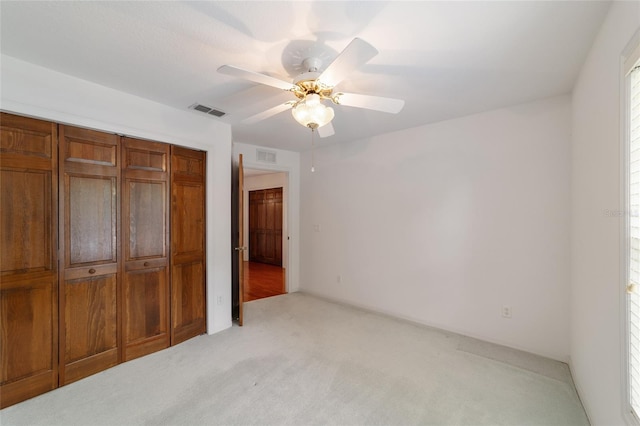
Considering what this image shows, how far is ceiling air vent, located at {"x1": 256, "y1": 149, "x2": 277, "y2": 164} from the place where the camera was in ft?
13.7

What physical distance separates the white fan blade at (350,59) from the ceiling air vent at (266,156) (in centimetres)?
282

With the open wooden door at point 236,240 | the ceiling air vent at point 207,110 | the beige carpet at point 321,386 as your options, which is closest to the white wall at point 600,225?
the beige carpet at point 321,386

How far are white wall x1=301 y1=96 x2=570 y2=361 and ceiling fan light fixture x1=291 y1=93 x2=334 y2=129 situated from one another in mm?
1952

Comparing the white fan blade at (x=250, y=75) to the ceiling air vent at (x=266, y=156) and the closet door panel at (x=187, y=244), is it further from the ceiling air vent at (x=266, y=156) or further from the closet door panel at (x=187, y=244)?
the ceiling air vent at (x=266, y=156)

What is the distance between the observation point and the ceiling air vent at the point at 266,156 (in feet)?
13.7

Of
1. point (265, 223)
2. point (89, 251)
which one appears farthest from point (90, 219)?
point (265, 223)

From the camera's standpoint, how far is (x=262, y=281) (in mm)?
5441

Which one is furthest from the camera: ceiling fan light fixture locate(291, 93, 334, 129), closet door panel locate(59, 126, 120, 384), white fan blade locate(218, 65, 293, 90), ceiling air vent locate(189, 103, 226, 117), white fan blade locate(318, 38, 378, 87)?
ceiling air vent locate(189, 103, 226, 117)

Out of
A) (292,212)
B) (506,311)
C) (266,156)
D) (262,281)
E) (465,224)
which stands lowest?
(262,281)

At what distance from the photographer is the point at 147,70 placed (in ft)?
6.51

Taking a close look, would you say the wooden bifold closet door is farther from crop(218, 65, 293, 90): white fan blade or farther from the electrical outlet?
the electrical outlet

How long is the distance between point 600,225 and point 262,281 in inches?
198

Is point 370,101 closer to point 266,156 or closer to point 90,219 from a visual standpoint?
point 90,219

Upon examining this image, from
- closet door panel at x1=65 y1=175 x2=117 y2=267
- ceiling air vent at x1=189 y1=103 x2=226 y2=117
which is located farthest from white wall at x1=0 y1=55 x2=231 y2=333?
closet door panel at x1=65 y1=175 x2=117 y2=267
